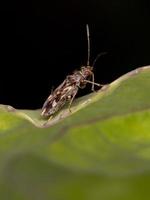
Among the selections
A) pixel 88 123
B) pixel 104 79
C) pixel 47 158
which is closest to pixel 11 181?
pixel 47 158

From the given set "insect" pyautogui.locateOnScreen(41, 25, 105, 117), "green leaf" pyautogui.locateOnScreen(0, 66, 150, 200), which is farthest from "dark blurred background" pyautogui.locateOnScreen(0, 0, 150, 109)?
"green leaf" pyautogui.locateOnScreen(0, 66, 150, 200)

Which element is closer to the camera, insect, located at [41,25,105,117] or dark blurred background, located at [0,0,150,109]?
insect, located at [41,25,105,117]

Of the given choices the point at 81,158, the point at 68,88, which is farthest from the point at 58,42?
the point at 81,158

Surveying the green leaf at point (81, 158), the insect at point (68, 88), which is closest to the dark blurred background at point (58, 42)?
the insect at point (68, 88)

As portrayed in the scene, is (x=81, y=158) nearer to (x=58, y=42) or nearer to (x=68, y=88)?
(x=68, y=88)

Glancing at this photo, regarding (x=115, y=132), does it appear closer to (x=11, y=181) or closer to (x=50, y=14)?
(x=11, y=181)

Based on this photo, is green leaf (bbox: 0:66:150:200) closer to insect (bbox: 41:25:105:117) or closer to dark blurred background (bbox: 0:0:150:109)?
insect (bbox: 41:25:105:117)

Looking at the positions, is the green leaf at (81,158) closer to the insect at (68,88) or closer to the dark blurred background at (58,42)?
the insect at (68,88)
